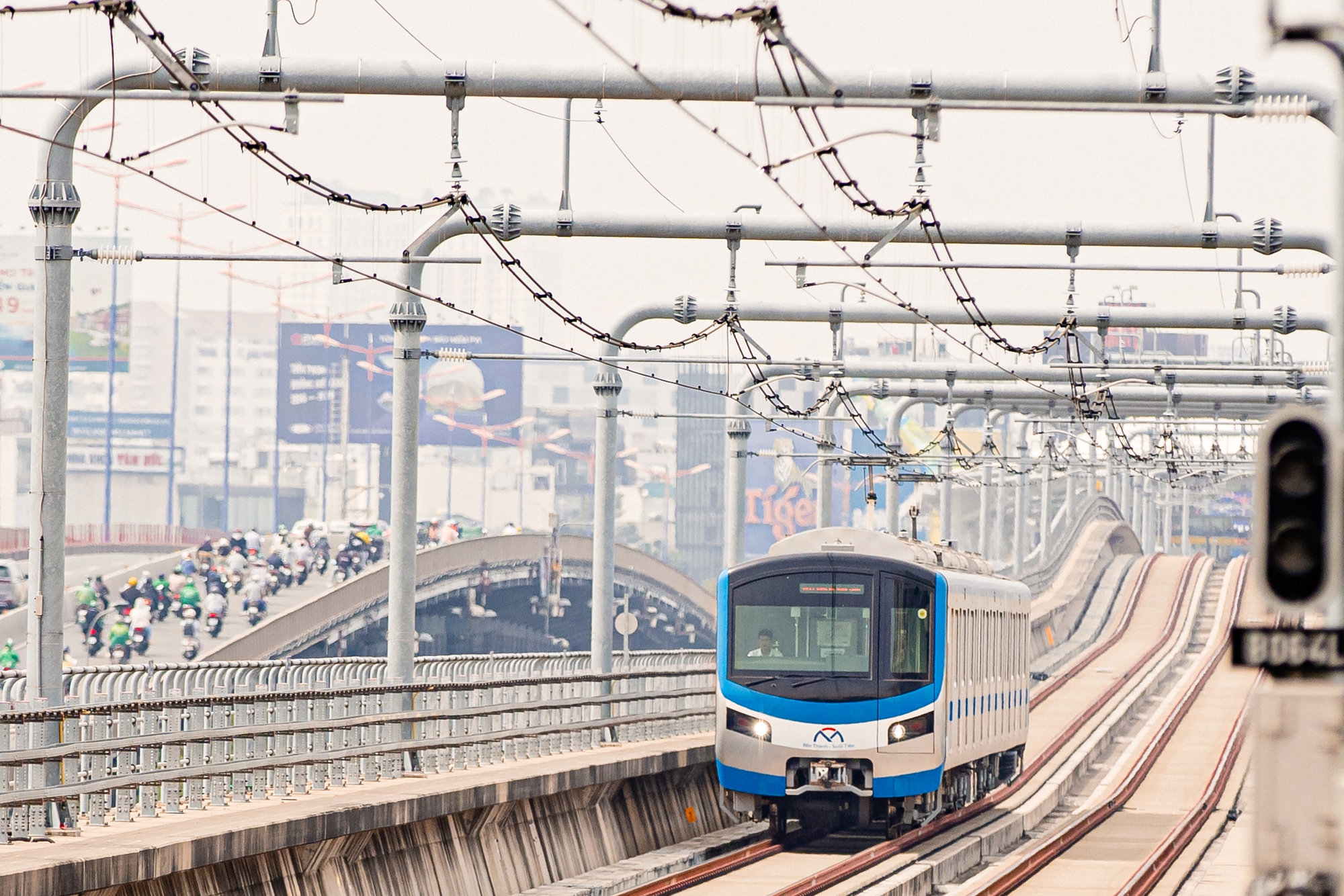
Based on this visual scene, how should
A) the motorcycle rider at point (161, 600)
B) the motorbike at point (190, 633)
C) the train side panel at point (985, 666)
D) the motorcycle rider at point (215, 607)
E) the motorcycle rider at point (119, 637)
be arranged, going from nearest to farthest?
the train side panel at point (985, 666) → the motorcycle rider at point (119, 637) → the motorbike at point (190, 633) → the motorcycle rider at point (161, 600) → the motorcycle rider at point (215, 607)

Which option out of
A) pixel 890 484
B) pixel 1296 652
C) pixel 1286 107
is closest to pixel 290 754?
pixel 1286 107

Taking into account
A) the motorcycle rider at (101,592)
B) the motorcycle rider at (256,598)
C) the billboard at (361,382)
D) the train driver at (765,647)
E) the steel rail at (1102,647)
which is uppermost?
the billboard at (361,382)

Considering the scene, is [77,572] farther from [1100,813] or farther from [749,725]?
[749,725]

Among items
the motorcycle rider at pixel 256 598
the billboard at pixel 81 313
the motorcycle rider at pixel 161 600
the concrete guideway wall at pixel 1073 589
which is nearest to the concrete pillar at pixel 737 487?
the motorcycle rider at pixel 161 600

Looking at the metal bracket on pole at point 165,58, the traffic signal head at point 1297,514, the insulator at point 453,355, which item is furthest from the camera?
the insulator at point 453,355

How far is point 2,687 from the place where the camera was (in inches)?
800

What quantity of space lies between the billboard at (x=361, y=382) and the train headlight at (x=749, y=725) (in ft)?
384

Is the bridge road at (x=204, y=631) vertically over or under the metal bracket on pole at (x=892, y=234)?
under

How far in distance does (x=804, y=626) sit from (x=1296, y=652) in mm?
16322

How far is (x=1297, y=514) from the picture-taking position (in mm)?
6957

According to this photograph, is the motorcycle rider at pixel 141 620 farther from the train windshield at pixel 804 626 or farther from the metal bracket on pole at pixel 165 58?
the metal bracket on pole at pixel 165 58

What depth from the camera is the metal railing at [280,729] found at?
45.5 feet

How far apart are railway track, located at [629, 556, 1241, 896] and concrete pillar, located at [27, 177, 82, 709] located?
20.8 feet

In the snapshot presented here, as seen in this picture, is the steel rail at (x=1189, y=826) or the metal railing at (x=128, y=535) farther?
the metal railing at (x=128, y=535)
